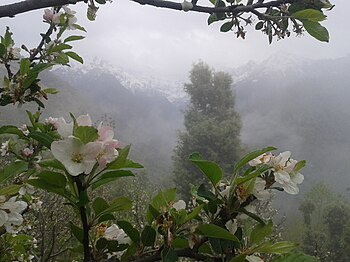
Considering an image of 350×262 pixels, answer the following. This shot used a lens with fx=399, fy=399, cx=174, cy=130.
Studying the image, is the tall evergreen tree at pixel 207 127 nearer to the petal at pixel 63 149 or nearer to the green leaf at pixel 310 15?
the green leaf at pixel 310 15

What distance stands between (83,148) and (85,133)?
24 mm

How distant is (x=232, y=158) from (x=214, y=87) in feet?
14.4

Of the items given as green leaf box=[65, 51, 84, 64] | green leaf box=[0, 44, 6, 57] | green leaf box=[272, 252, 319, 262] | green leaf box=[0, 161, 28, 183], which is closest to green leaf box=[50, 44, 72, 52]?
green leaf box=[65, 51, 84, 64]

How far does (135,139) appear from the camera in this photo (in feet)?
107

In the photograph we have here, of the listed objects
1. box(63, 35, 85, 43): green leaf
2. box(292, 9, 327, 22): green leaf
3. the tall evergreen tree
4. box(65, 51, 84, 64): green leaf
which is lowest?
the tall evergreen tree

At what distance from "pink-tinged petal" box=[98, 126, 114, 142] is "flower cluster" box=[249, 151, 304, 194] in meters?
0.27

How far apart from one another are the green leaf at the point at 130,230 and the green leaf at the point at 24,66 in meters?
0.57

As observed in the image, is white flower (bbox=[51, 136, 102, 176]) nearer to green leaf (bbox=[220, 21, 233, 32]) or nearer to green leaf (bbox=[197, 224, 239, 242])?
green leaf (bbox=[197, 224, 239, 242])

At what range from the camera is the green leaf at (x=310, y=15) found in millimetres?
987

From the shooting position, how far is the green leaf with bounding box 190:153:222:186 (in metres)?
A: 0.66

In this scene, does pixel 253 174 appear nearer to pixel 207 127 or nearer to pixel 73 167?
pixel 73 167

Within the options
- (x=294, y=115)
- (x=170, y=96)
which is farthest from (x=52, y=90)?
(x=170, y=96)

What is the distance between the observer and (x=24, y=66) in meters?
1.07

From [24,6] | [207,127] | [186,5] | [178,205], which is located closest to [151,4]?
[186,5]
